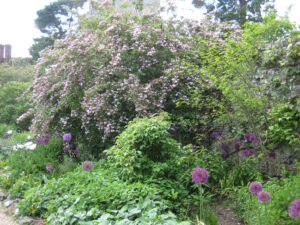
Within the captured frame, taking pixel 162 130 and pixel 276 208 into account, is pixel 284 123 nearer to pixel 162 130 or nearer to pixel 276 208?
pixel 276 208

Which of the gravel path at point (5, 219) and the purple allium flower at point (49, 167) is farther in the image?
the purple allium flower at point (49, 167)

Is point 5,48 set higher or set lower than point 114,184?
higher

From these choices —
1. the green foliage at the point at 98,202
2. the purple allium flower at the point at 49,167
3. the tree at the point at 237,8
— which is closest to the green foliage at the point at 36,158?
the purple allium flower at the point at 49,167

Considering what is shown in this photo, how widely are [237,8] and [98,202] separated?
54.2ft

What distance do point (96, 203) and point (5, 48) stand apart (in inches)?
914

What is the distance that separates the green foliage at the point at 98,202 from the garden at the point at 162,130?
0.05ft

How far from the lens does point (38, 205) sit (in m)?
3.31

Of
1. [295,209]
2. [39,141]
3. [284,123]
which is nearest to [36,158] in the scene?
[39,141]

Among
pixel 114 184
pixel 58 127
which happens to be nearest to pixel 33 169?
pixel 58 127

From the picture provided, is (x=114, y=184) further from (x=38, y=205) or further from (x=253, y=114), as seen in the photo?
(x=253, y=114)

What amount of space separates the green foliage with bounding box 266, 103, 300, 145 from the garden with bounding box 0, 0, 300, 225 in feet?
0.06

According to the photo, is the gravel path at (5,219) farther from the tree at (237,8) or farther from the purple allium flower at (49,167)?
the tree at (237,8)

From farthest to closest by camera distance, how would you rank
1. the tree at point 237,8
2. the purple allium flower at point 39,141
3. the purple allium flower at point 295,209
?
the tree at point 237,8, the purple allium flower at point 39,141, the purple allium flower at point 295,209

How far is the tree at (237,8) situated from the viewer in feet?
50.2
